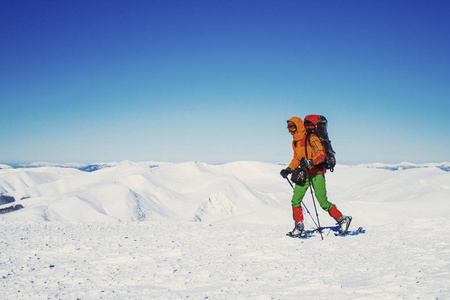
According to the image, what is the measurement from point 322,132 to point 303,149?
2.06ft

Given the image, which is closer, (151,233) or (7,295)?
(7,295)

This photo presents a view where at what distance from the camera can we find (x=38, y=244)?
643 centimetres

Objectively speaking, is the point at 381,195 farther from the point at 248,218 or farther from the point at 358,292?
the point at 358,292

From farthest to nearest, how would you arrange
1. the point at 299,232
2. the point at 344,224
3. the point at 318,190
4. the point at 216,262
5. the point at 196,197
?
1. the point at 196,197
2. the point at 344,224
3. the point at 318,190
4. the point at 299,232
5. the point at 216,262

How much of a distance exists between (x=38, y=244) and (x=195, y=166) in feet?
480

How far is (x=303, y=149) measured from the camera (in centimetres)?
732

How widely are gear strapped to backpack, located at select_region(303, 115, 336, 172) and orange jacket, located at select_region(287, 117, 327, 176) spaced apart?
0.12m

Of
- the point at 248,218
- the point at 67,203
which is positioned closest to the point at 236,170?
the point at 67,203

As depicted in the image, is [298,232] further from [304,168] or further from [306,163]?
[306,163]

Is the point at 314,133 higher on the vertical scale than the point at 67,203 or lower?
higher

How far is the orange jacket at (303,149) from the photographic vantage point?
706 centimetres

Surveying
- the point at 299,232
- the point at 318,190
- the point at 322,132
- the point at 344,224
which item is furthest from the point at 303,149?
the point at 344,224

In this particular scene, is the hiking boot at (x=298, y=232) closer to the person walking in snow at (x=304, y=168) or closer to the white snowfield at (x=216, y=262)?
the person walking in snow at (x=304, y=168)

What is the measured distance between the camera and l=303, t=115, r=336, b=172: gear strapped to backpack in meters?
7.22
